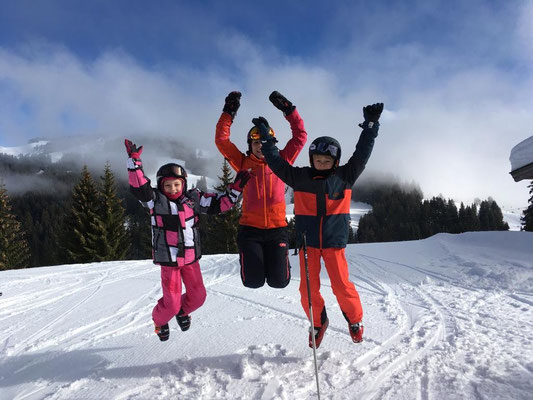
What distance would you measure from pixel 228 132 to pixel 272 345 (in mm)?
2923

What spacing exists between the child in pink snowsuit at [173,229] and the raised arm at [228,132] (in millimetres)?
446

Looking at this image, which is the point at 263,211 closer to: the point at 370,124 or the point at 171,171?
the point at 171,171

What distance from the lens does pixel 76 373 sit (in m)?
3.85

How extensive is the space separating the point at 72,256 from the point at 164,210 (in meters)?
28.1

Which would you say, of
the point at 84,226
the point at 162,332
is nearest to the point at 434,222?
the point at 84,226

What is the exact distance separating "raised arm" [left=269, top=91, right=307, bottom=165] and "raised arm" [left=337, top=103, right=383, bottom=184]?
2.89ft

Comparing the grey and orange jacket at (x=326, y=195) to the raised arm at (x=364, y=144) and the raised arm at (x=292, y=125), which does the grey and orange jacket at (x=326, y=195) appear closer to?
the raised arm at (x=364, y=144)

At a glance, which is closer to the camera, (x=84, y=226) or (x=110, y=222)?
(x=84, y=226)

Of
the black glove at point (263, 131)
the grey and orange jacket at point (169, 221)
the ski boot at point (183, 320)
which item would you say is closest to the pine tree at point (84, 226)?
the ski boot at point (183, 320)

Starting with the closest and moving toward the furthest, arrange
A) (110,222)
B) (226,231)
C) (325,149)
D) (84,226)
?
(325,149) → (84,226) → (110,222) → (226,231)

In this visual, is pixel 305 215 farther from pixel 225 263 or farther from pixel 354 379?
pixel 225 263

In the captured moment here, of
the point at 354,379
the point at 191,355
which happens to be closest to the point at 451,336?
the point at 354,379

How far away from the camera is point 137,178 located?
12.2ft

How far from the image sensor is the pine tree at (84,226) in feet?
89.7
